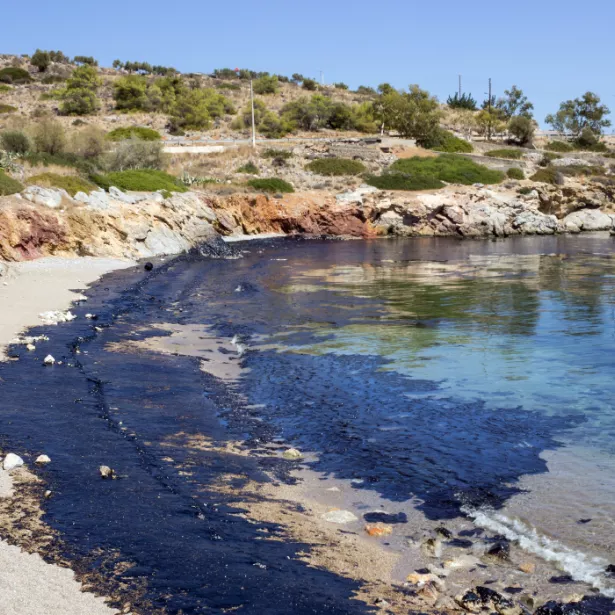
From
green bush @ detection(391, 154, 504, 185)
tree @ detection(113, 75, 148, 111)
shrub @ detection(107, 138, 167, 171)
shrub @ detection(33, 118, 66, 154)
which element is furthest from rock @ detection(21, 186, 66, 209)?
Answer: tree @ detection(113, 75, 148, 111)

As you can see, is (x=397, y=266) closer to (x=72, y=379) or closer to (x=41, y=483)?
(x=72, y=379)

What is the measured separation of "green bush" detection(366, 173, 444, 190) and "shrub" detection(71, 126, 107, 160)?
19.0m

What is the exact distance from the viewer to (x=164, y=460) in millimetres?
8812

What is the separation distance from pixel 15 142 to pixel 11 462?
39265mm

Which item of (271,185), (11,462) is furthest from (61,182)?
(11,462)

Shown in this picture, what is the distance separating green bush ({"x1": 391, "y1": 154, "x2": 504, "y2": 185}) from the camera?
59.1 metres

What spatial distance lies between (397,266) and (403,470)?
24.2 m

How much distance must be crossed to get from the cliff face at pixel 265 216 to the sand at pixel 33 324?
1.74 meters

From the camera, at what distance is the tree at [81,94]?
8362cm

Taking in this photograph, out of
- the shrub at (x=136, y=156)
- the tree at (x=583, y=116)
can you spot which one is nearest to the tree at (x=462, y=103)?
the tree at (x=583, y=116)

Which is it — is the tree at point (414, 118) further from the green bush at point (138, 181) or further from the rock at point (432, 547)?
the rock at point (432, 547)

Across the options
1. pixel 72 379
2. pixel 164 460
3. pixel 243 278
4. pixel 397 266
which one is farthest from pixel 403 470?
pixel 397 266

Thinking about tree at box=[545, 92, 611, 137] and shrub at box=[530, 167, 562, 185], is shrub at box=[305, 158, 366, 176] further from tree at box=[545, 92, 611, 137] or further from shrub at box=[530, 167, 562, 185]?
tree at box=[545, 92, 611, 137]

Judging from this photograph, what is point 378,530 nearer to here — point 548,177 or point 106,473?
point 106,473
